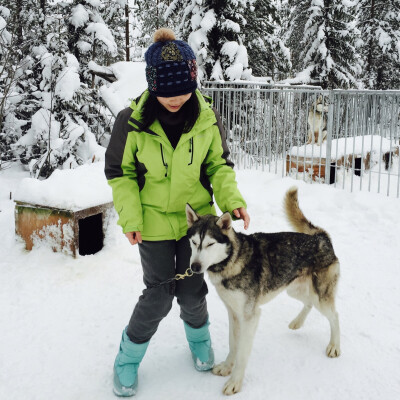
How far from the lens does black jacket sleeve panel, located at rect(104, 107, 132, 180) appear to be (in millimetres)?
2221

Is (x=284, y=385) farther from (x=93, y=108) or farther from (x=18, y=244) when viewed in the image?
(x=93, y=108)

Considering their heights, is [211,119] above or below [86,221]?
above

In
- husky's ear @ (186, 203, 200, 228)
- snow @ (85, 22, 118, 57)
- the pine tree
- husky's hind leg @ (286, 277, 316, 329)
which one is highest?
the pine tree

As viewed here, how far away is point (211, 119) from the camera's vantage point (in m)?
2.30

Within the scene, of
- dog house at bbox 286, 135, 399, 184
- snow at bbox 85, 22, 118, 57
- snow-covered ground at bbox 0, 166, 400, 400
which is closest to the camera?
snow-covered ground at bbox 0, 166, 400, 400

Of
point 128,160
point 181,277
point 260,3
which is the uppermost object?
point 260,3

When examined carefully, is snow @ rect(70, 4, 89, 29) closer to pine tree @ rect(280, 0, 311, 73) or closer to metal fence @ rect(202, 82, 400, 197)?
metal fence @ rect(202, 82, 400, 197)

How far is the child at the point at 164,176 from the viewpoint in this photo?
2.16m

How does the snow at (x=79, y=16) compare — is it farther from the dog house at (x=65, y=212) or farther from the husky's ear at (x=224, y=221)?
the husky's ear at (x=224, y=221)

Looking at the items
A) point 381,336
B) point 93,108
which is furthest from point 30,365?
point 93,108

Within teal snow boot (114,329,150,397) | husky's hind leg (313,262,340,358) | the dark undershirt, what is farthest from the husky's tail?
teal snow boot (114,329,150,397)

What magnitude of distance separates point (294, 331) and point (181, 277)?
1.34 meters

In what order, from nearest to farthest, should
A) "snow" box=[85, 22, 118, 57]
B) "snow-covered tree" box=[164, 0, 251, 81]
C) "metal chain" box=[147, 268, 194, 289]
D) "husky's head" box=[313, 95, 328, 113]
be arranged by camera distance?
"metal chain" box=[147, 268, 194, 289] → "husky's head" box=[313, 95, 328, 113] → "snow" box=[85, 22, 118, 57] → "snow-covered tree" box=[164, 0, 251, 81]

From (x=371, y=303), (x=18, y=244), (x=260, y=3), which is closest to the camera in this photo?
(x=371, y=303)
